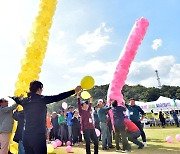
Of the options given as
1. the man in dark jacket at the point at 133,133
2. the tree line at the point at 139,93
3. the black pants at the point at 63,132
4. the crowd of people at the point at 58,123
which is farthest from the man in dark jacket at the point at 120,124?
the tree line at the point at 139,93

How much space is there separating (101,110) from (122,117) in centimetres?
108

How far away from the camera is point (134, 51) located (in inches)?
495

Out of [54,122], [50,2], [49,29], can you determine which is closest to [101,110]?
[49,29]

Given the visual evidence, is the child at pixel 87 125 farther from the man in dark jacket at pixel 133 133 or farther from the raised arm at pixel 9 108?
the man in dark jacket at pixel 133 133

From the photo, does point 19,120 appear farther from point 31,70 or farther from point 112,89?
point 112,89

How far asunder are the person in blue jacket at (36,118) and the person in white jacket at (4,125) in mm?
2691

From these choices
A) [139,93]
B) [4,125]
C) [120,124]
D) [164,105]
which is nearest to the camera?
[4,125]

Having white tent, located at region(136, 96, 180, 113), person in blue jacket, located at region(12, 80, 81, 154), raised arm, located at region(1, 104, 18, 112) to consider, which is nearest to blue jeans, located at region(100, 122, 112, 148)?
raised arm, located at region(1, 104, 18, 112)

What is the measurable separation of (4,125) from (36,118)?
3084mm

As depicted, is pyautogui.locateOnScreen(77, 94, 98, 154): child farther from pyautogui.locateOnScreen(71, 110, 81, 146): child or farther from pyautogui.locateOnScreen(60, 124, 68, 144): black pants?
pyautogui.locateOnScreen(60, 124, 68, 144): black pants

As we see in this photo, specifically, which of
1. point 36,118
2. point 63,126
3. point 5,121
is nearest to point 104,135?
point 63,126

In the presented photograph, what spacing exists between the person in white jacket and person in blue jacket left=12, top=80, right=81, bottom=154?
269 centimetres

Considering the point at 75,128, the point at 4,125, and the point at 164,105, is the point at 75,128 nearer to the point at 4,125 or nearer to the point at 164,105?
the point at 4,125

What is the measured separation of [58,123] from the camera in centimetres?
1477
